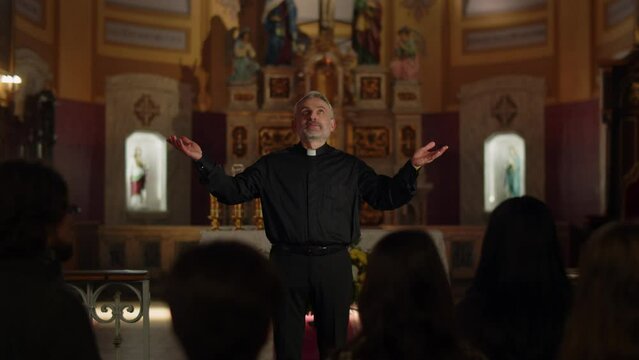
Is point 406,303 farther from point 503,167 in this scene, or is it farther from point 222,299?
point 503,167

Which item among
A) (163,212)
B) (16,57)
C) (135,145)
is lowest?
(163,212)

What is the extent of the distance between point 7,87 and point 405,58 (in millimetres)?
6477

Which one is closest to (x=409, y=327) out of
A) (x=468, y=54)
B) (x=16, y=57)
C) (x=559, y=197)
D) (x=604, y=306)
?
(x=604, y=306)

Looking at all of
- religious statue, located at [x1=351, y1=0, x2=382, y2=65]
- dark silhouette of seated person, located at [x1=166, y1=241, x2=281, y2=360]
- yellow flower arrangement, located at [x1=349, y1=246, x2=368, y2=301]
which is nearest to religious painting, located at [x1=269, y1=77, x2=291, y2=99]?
religious statue, located at [x1=351, y1=0, x2=382, y2=65]

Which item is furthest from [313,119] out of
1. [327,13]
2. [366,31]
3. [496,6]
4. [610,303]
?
[496,6]

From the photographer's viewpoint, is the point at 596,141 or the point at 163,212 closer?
the point at 596,141

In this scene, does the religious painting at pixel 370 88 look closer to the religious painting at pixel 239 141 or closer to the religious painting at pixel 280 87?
the religious painting at pixel 280 87

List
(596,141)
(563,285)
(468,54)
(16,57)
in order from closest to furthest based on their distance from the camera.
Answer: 1. (563,285)
2. (16,57)
3. (596,141)
4. (468,54)

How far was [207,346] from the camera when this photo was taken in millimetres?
1859

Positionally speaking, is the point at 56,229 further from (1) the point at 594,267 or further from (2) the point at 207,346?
(1) the point at 594,267

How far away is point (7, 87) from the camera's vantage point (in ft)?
36.9

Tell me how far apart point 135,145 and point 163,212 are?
3.99ft

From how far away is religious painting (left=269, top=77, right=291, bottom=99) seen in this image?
1476 centimetres

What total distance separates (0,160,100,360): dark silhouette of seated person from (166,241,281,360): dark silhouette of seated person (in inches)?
16.9
